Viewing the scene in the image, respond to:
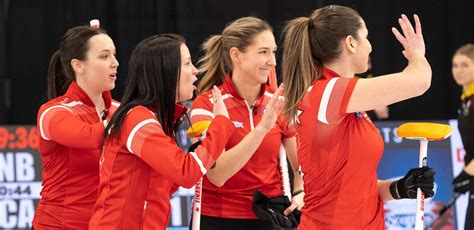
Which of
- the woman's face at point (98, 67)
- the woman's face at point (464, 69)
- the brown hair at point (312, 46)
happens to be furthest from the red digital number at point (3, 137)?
the brown hair at point (312, 46)

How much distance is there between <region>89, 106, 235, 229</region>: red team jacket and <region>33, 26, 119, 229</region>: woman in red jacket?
405 mm

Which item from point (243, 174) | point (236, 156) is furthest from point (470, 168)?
point (236, 156)

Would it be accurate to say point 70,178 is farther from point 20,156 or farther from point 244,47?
point 20,156

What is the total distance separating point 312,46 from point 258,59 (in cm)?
113

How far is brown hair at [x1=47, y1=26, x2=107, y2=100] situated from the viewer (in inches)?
164

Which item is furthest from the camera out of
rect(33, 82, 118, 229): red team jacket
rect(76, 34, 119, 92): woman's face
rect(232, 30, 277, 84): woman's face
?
rect(232, 30, 277, 84): woman's face

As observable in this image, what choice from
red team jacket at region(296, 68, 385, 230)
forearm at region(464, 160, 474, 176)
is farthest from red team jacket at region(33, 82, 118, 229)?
forearm at region(464, 160, 474, 176)

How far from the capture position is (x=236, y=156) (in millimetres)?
3629

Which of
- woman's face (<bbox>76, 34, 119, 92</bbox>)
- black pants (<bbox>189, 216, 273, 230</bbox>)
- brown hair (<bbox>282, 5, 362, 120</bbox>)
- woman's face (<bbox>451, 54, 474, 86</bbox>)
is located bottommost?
black pants (<bbox>189, 216, 273, 230</bbox>)

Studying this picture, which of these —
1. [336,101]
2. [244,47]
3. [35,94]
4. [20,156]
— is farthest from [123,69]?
[336,101]

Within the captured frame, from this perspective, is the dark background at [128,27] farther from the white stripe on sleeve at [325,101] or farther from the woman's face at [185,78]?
the white stripe on sleeve at [325,101]

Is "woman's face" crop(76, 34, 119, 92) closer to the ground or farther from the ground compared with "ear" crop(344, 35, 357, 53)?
closer to the ground

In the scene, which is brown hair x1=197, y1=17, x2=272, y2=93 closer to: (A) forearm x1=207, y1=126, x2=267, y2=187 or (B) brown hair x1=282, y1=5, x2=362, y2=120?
(A) forearm x1=207, y1=126, x2=267, y2=187

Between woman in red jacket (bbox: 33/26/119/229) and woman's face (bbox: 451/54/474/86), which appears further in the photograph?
woman's face (bbox: 451/54/474/86)
